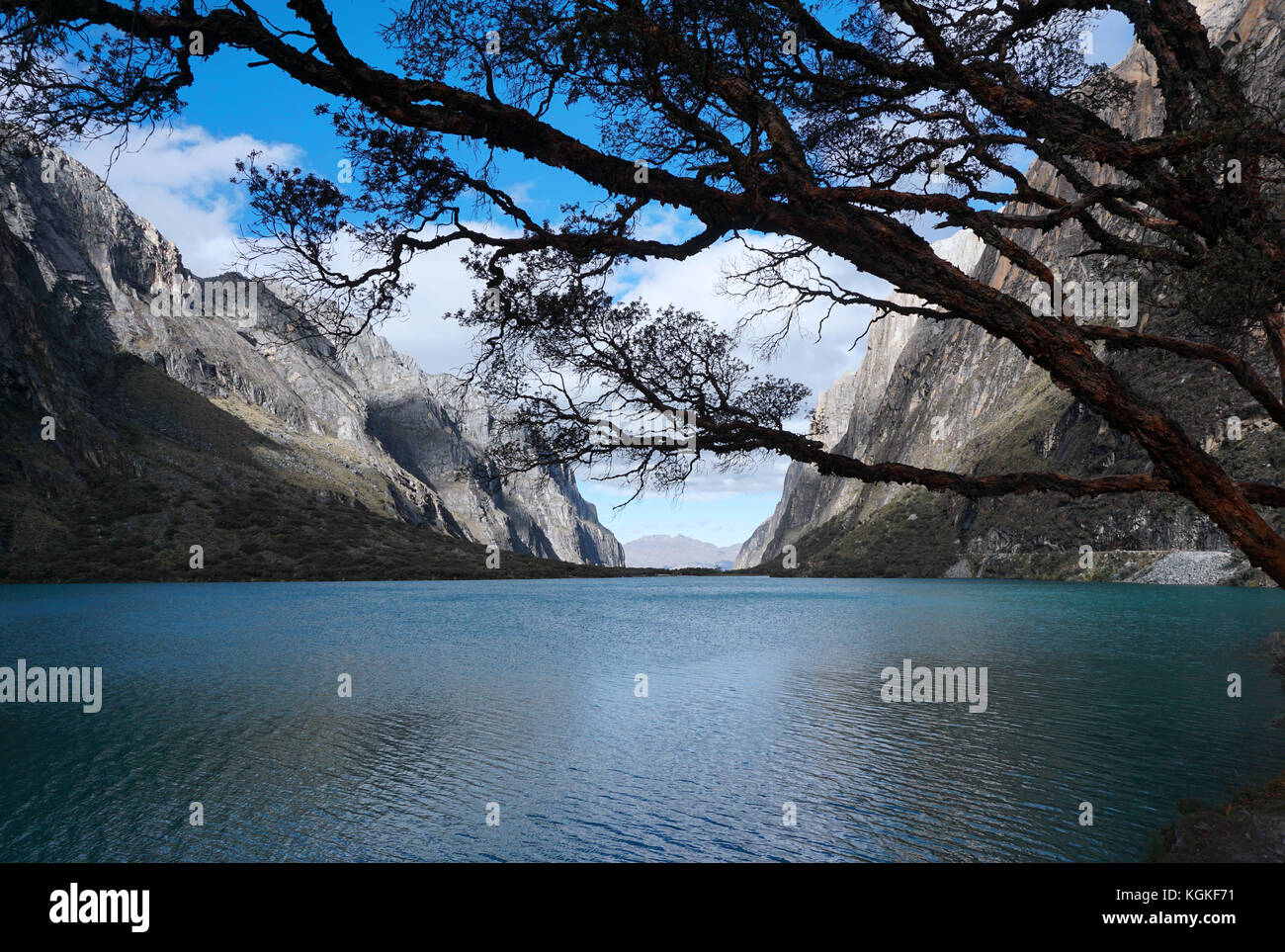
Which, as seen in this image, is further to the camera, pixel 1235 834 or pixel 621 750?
pixel 621 750

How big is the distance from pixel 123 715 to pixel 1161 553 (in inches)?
6373

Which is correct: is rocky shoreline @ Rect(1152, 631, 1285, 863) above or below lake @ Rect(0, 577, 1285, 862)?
above

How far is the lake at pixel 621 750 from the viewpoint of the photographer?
49.8ft

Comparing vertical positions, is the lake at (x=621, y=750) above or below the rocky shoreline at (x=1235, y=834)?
below

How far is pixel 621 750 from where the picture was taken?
22.4 metres

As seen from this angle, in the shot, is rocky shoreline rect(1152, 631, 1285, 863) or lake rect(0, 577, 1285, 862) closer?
rocky shoreline rect(1152, 631, 1285, 863)

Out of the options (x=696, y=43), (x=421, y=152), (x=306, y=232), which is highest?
A: (x=696, y=43)

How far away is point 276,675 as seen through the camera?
36.0 m

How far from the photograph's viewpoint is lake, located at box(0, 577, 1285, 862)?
15.2 metres

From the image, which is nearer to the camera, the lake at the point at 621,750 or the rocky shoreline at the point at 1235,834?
the rocky shoreline at the point at 1235,834

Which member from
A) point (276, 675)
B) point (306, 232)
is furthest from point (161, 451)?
point (306, 232)

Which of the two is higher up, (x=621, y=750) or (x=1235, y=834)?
(x=1235, y=834)
